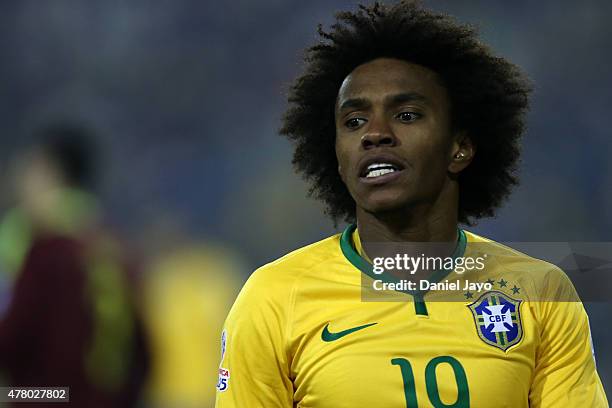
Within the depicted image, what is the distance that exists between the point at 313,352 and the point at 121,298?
1.44 m

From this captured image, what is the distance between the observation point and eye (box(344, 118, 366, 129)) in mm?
2570

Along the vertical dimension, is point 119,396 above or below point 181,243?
below

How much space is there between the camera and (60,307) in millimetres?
3465

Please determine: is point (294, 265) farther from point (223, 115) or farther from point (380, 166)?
point (223, 115)

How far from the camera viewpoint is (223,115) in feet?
21.3

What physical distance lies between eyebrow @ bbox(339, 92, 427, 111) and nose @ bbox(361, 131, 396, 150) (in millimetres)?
102

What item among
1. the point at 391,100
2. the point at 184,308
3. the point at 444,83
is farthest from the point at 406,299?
the point at 184,308

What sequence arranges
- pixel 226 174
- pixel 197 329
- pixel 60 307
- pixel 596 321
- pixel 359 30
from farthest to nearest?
1. pixel 226 174
2. pixel 596 321
3. pixel 197 329
4. pixel 60 307
5. pixel 359 30

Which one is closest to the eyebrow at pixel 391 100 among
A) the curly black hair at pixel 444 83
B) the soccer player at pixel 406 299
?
the soccer player at pixel 406 299

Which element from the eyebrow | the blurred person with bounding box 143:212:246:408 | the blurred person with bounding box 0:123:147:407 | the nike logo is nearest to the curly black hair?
the eyebrow

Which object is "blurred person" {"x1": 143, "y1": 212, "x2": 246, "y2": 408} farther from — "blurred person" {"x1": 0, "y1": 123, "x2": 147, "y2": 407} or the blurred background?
"blurred person" {"x1": 0, "y1": 123, "x2": 147, "y2": 407}

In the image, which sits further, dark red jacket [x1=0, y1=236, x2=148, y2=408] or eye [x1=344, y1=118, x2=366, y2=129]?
dark red jacket [x1=0, y1=236, x2=148, y2=408]

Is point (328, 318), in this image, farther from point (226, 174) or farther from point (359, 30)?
point (226, 174)

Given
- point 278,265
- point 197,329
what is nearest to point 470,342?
point 278,265
